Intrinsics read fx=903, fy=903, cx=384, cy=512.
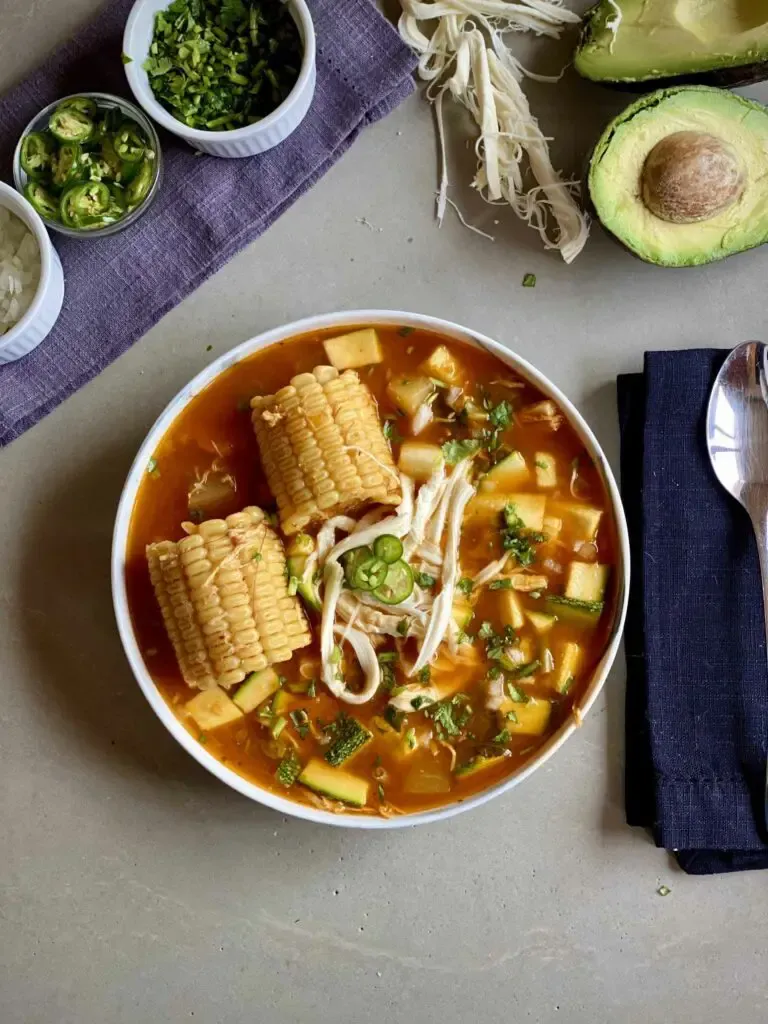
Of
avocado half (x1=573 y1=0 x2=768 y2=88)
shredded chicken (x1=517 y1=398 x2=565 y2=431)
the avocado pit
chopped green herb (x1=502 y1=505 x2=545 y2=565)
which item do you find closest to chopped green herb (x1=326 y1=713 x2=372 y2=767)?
chopped green herb (x1=502 y1=505 x2=545 y2=565)

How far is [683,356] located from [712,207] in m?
0.47

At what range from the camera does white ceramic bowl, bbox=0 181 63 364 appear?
280 centimetres

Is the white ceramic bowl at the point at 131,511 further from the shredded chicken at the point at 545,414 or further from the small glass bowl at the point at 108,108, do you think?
the small glass bowl at the point at 108,108

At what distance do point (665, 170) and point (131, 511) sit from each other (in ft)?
6.24

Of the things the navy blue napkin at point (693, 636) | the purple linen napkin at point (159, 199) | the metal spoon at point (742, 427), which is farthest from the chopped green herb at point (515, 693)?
the purple linen napkin at point (159, 199)

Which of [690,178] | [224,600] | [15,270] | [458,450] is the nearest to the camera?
[224,600]

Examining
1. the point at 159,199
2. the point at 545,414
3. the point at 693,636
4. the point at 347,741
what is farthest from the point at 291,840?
the point at 159,199

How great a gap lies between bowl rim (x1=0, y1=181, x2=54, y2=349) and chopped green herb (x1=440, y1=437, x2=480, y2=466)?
4.41 feet

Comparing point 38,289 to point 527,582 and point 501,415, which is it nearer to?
point 501,415

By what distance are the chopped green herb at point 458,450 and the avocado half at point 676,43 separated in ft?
4.09

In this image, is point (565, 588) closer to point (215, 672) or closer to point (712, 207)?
point (215, 672)

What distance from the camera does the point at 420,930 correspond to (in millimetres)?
3066

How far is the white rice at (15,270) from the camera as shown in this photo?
2881mm

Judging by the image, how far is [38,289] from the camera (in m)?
2.84
